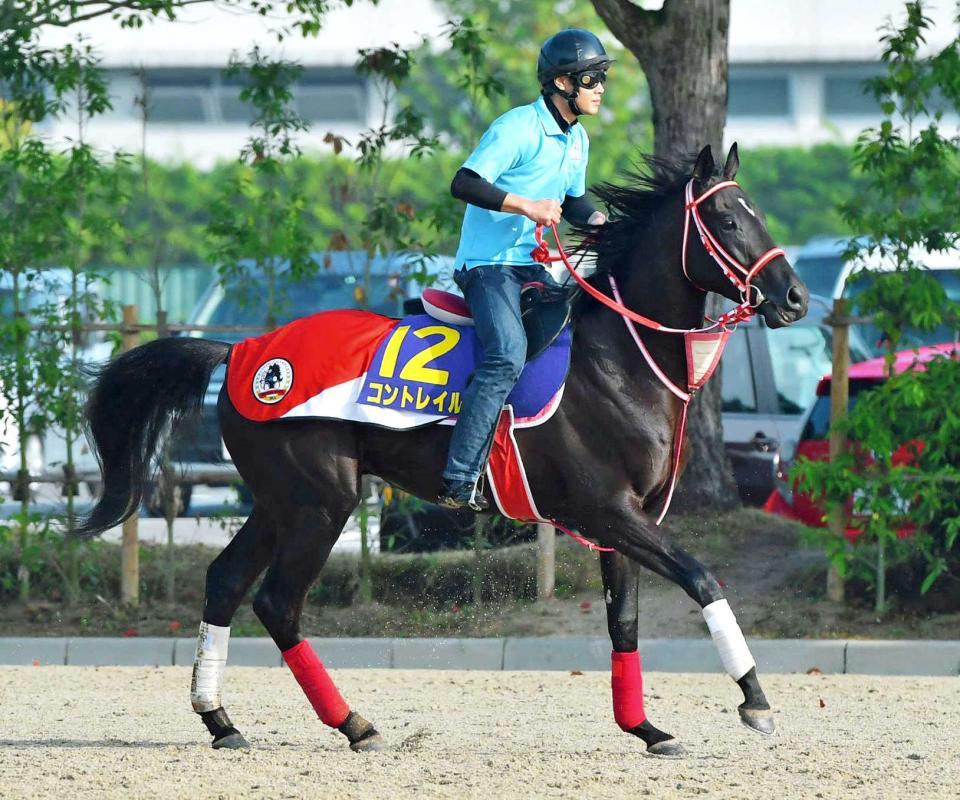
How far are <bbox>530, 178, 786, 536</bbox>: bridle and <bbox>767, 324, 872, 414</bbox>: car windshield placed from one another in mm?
7694

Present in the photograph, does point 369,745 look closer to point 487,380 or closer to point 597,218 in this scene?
point 487,380

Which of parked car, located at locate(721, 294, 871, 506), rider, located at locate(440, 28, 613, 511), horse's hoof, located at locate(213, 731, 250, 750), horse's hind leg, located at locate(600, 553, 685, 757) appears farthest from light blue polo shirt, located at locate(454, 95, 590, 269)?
parked car, located at locate(721, 294, 871, 506)

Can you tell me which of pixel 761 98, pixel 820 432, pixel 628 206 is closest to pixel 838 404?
pixel 820 432

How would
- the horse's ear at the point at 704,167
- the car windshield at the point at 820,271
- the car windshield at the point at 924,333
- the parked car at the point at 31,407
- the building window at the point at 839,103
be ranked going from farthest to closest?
1. the building window at the point at 839,103
2. the car windshield at the point at 820,271
3. the parked car at the point at 31,407
4. the car windshield at the point at 924,333
5. the horse's ear at the point at 704,167

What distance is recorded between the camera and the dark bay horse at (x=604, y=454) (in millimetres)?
6691

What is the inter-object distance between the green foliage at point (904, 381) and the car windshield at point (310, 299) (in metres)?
2.85

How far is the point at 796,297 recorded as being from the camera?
656 centimetres

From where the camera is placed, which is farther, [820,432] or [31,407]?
[820,432]

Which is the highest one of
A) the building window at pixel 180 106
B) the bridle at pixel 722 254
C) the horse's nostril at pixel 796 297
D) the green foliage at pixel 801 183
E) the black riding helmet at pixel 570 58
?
the building window at pixel 180 106

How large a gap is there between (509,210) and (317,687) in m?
2.01

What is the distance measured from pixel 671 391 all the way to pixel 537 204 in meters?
0.90

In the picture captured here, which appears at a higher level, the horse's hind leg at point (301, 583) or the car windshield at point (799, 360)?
the car windshield at point (799, 360)

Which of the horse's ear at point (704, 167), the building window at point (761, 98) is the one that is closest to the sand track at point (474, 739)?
the horse's ear at point (704, 167)

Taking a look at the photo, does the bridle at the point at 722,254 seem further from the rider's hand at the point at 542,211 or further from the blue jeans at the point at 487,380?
the blue jeans at the point at 487,380
